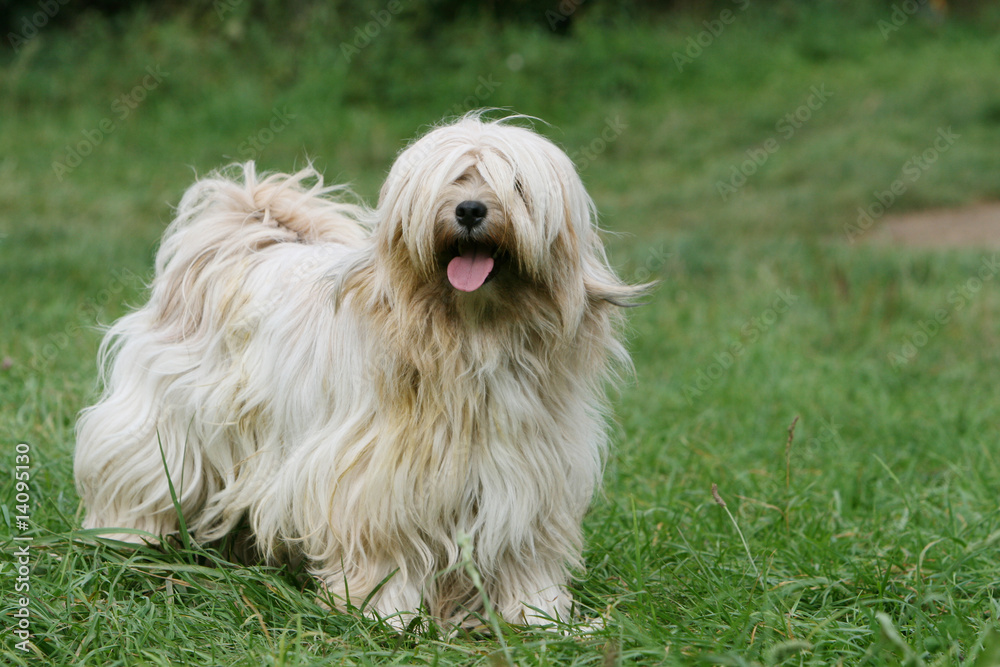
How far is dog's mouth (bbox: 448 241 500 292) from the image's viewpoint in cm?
280

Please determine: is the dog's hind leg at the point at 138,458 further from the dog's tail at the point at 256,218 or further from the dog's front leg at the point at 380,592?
the dog's front leg at the point at 380,592

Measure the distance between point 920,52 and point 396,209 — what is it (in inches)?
551

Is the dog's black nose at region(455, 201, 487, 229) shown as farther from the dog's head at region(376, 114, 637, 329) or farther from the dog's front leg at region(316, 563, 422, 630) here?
the dog's front leg at region(316, 563, 422, 630)

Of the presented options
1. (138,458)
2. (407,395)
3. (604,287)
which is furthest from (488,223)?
(138,458)

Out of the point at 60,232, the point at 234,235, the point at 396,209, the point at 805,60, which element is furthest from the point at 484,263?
the point at 805,60

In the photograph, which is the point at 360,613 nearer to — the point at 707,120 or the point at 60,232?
the point at 60,232

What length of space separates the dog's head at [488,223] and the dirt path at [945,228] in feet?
23.9

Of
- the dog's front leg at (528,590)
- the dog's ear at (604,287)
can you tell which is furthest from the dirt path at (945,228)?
the dog's front leg at (528,590)

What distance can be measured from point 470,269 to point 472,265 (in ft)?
0.05

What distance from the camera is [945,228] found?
10211 millimetres

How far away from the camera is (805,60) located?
572 inches

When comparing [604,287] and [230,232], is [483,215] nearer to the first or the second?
[604,287]

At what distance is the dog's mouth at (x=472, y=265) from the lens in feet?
9.18

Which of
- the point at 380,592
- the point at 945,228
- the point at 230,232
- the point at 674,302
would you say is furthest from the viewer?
the point at 945,228
